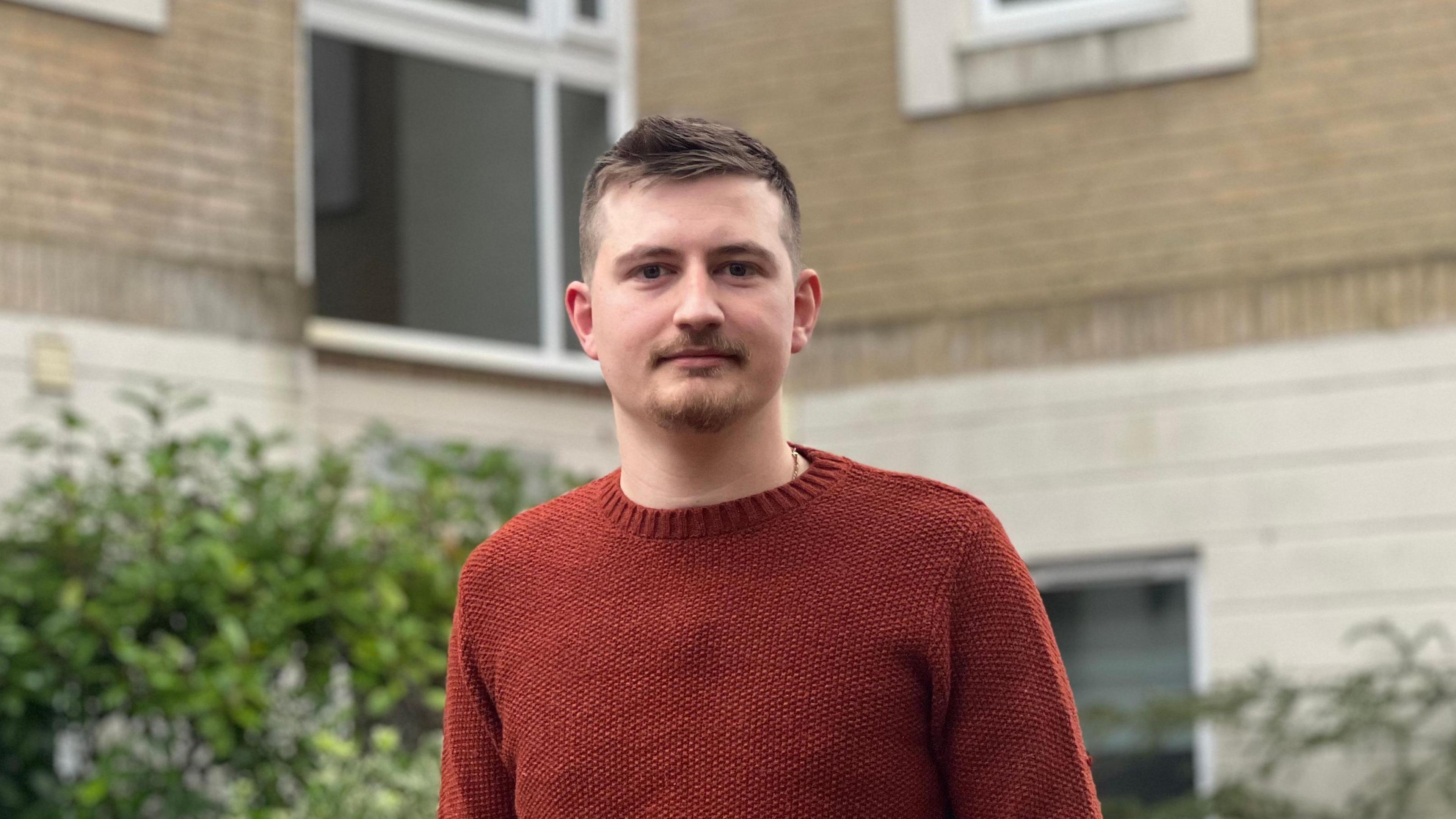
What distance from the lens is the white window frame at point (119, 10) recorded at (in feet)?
24.6

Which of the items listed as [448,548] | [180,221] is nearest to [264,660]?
[448,548]

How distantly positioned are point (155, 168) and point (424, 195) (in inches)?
77.2

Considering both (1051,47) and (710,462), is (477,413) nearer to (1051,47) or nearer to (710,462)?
(1051,47)

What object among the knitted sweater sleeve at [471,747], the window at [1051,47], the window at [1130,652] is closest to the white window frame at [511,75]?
the window at [1051,47]

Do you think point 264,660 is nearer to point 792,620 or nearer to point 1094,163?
point 1094,163

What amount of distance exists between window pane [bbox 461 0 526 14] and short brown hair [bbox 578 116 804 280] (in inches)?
309

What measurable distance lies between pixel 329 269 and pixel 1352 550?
181 inches

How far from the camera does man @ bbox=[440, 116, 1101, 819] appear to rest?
2.01 metres

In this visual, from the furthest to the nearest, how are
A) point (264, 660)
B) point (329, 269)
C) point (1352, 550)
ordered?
point (329, 269) < point (1352, 550) < point (264, 660)

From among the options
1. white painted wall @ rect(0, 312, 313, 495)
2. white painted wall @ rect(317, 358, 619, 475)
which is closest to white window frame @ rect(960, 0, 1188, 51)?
white painted wall @ rect(317, 358, 619, 475)

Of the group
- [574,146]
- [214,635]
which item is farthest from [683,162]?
[574,146]

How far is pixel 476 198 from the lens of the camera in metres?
9.96

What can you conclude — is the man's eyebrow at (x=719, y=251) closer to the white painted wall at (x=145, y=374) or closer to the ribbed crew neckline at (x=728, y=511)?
the ribbed crew neckline at (x=728, y=511)

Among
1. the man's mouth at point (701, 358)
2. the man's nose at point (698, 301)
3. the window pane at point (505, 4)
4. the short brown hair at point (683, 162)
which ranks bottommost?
the man's mouth at point (701, 358)
